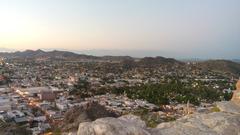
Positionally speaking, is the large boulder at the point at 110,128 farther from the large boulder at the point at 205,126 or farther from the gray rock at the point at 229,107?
the gray rock at the point at 229,107

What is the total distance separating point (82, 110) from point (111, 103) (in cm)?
2957

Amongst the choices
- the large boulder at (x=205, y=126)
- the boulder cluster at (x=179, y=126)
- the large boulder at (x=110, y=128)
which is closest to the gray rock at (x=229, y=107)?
the boulder cluster at (x=179, y=126)

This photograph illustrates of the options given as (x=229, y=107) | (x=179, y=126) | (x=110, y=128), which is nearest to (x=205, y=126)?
(x=179, y=126)

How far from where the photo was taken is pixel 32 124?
32.4 meters

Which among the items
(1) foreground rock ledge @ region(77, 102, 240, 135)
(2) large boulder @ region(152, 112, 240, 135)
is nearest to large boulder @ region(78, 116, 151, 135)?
(1) foreground rock ledge @ region(77, 102, 240, 135)

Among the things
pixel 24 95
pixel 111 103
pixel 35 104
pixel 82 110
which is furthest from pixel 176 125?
pixel 24 95

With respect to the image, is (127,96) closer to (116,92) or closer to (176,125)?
(116,92)

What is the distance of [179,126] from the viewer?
7.20m

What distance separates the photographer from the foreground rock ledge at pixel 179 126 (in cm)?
607

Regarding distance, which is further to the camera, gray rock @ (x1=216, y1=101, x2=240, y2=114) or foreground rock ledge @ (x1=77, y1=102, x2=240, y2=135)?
gray rock @ (x1=216, y1=101, x2=240, y2=114)

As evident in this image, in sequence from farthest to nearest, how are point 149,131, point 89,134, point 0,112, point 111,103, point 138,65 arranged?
1. point 138,65
2. point 111,103
3. point 0,112
4. point 149,131
5. point 89,134

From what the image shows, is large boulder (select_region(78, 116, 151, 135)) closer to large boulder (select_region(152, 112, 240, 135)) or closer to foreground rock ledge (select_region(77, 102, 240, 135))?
foreground rock ledge (select_region(77, 102, 240, 135))

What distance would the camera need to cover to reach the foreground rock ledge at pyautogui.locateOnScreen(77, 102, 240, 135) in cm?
607

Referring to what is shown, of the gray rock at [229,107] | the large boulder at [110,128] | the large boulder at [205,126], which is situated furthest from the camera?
A: the gray rock at [229,107]
